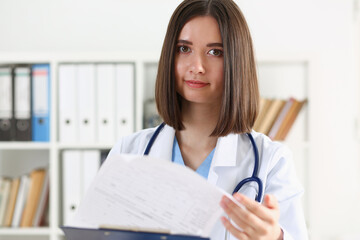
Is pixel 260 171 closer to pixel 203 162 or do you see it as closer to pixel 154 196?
pixel 203 162

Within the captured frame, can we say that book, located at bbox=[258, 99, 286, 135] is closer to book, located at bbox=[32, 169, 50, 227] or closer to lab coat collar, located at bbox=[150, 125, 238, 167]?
book, located at bbox=[32, 169, 50, 227]

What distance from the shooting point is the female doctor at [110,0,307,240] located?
3.58 feet

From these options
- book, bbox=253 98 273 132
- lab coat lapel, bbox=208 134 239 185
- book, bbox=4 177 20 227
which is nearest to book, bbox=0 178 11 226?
book, bbox=4 177 20 227

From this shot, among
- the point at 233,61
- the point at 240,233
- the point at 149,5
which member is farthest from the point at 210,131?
the point at 149,5

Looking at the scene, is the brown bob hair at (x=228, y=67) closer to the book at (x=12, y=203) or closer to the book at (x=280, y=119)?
the book at (x=280, y=119)

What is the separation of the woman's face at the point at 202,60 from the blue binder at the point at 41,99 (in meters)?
1.61

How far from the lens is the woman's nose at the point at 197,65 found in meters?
1.07

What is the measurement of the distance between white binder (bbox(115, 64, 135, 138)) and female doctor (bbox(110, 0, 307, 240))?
1.37 m

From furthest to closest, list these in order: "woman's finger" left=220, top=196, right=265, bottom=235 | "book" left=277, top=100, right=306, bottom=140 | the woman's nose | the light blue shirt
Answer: "book" left=277, top=100, right=306, bottom=140, the light blue shirt, the woman's nose, "woman's finger" left=220, top=196, right=265, bottom=235

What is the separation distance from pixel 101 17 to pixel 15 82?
67 centimetres

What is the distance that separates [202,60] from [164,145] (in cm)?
24

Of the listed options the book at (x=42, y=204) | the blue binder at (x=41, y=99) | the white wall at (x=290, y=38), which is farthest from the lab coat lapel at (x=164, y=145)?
the white wall at (x=290, y=38)

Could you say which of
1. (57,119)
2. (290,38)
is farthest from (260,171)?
(290,38)

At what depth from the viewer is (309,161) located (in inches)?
101
